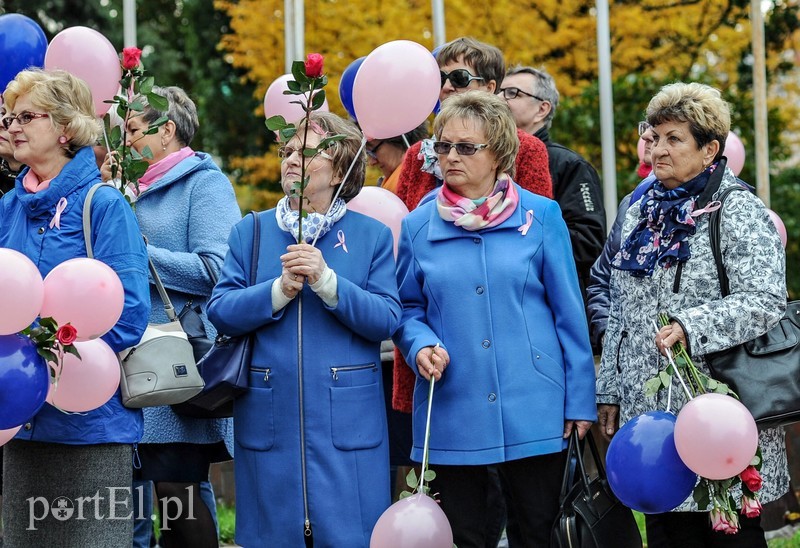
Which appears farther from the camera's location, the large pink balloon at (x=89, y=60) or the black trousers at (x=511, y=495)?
the large pink balloon at (x=89, y=60)

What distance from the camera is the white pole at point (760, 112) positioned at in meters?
7.59

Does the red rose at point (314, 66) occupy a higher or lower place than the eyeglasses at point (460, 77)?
lower

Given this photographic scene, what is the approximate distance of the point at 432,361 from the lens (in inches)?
158

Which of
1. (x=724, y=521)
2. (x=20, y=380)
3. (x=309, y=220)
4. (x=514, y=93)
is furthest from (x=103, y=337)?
(x=514, y=93)

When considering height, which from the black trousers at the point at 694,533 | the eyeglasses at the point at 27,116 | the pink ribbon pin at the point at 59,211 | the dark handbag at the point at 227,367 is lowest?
the black trousers at the point at 694,533

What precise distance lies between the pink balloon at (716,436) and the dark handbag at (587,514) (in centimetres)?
39

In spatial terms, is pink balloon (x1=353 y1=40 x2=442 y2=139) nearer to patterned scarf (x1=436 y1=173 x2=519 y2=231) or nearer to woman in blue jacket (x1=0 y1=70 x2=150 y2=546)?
patterned scarf (x1=436 y1=173 x2=519 y2=231)

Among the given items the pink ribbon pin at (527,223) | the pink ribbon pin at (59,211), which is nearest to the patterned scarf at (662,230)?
the pink ribbon pin at (527,223)

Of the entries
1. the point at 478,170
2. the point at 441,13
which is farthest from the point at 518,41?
the point at 478,170

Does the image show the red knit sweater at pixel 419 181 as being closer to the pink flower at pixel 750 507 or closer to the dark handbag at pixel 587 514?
the dark handbag at pixel 587 514

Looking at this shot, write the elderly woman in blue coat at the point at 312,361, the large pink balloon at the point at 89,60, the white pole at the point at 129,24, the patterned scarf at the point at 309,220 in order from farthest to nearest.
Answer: the white pole at the point at 129,24
the large pink balloon at the point at 89,60
the patterned scarf at the point at 309,220
the elderly woman in blue coat at the point at 312,361

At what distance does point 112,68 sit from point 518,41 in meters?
8.67

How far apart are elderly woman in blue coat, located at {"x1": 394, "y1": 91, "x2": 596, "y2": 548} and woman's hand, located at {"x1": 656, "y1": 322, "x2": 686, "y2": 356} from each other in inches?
12.9

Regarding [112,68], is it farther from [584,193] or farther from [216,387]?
[584,193]
